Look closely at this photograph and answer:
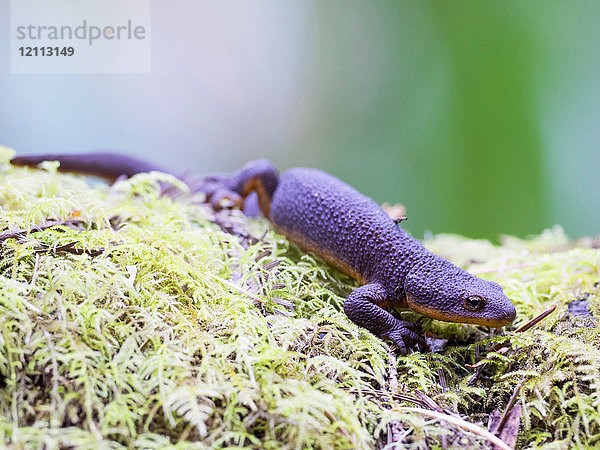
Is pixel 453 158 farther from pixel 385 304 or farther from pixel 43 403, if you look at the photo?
pixel 43 403

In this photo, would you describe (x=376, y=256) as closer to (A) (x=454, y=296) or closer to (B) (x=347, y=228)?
(B) (x=347, y=228)

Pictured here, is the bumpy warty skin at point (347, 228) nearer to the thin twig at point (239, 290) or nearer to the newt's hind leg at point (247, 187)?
the newt's hind leg at point (247, 187)

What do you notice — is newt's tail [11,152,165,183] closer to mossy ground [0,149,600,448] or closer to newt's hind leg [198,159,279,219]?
newt's hind leg [198,159,279,219]

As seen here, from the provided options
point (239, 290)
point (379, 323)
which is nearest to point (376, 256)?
point (379, 323)

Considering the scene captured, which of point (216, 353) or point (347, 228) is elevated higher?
point (347, 228)

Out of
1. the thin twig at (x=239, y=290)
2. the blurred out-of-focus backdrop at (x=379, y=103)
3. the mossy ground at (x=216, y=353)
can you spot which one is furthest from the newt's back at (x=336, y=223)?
Answer: the blurred out-of-focus backdrop at (x=379, y=103)

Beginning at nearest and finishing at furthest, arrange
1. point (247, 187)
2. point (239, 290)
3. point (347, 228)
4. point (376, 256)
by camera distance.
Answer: point (239, 290) < point (376, 256) < point (347, 228) < point (247, 187)

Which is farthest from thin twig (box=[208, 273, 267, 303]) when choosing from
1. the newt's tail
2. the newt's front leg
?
the newt's tail
